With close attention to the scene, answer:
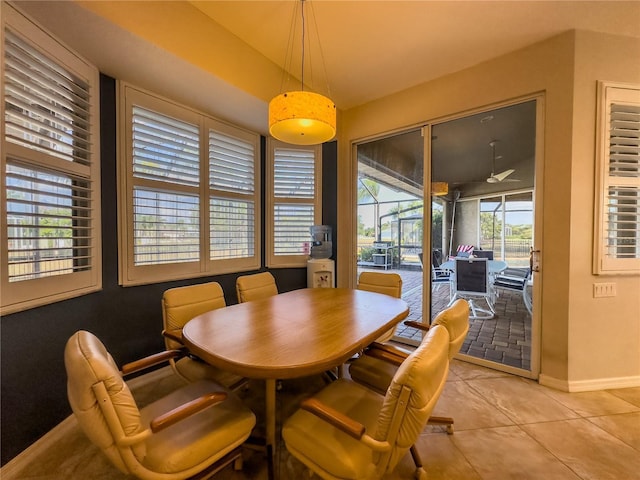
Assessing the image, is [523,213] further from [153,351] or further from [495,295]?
[153,351]

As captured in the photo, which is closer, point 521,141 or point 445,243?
point 521,141

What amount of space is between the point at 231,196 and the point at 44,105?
1701mm

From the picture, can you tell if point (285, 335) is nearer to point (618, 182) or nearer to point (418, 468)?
point (418, 468)

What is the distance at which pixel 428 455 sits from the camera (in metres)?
1.62

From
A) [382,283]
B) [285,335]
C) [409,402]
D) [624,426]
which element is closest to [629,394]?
[624,426]

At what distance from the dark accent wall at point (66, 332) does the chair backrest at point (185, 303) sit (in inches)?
25.2

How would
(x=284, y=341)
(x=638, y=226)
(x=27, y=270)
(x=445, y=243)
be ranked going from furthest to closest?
(x=445, y=243) → (x=638, y=226) → (x=27, y=270) → (x=284, y=341)

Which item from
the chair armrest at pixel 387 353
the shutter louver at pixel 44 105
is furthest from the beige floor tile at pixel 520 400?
the shutter louver at pixel 44 105

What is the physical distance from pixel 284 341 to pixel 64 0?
2314 millimetres

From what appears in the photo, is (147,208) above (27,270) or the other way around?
above

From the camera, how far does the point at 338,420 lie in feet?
3.41

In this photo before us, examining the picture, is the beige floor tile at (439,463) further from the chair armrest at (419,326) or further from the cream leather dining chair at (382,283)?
the cream leather dining chair at (382,283)

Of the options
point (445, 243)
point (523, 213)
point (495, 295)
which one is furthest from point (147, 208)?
point (495, 295)

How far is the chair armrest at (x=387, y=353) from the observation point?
158cm
